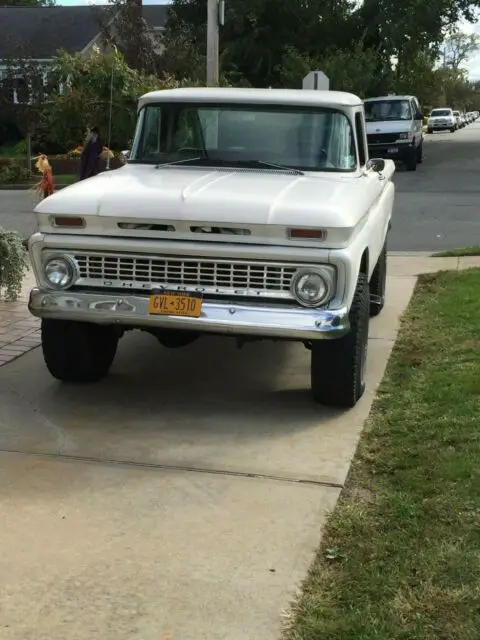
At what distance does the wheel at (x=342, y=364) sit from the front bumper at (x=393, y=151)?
19248mm

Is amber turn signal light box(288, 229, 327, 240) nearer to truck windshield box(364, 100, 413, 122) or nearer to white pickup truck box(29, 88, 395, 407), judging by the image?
white pickup truck box(29, 88, 395, 407)

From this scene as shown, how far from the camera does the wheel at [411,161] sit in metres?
24.7

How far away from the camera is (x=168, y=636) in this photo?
2969mm

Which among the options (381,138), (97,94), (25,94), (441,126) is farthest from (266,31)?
(441,126)

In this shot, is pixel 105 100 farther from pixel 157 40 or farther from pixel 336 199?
pixel 336 199

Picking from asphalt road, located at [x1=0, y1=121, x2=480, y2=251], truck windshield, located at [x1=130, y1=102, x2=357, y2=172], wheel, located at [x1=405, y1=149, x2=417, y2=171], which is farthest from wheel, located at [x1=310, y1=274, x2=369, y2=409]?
wheel, located at [x1=405, y1=149, x2=417, y2=171]

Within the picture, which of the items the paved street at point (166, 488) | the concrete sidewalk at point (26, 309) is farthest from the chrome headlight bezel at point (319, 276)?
the concrete sidewalk at point (26, 309)

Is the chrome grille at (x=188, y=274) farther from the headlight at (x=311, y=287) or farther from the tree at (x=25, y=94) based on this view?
the tree at (x=25, y=94)

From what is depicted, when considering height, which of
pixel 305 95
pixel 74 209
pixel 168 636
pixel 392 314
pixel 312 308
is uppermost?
pixel 305 95

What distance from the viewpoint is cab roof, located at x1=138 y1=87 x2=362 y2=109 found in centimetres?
609

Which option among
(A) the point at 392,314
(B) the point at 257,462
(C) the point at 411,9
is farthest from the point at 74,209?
(C) the point at 411,9

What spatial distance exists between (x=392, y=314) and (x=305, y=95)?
2.51 meters

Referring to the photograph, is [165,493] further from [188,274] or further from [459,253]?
[459,253]

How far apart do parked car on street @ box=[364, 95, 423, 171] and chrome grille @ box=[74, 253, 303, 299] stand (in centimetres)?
1931
